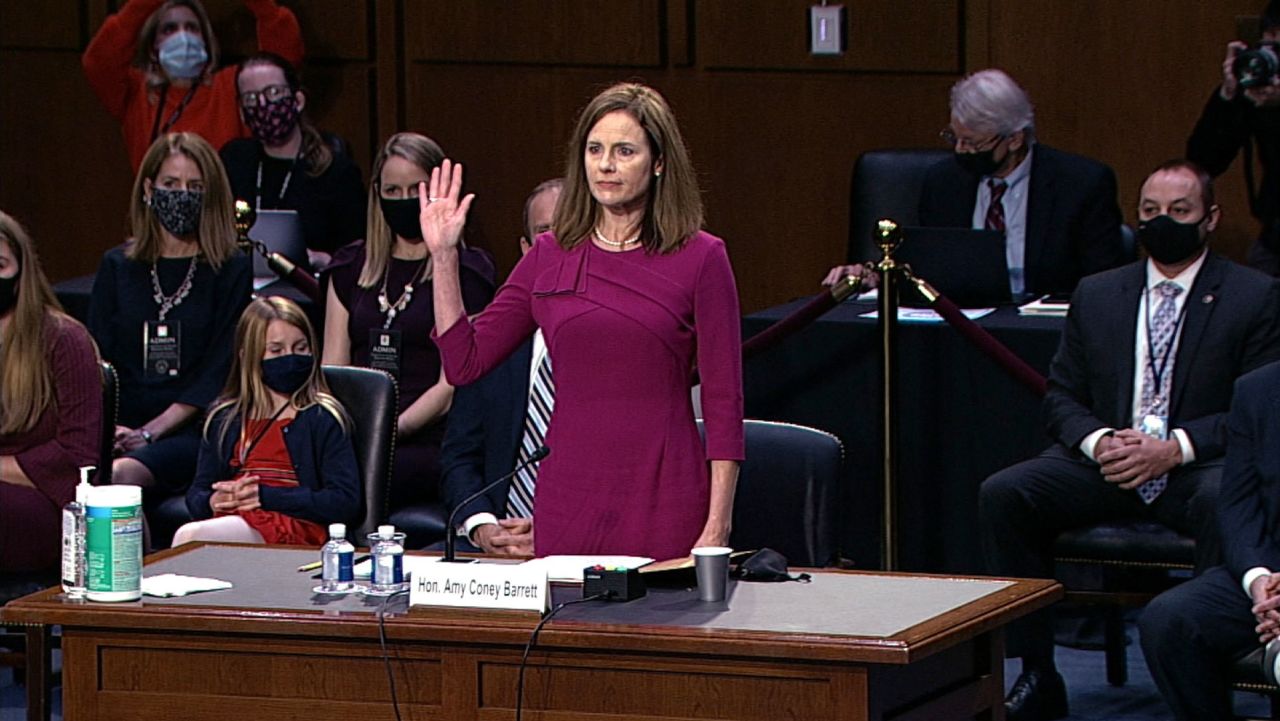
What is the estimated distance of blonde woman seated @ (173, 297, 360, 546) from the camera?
16.9 ft

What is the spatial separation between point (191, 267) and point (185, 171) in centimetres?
29

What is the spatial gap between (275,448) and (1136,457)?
2091mm

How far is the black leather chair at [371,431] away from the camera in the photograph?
5.16m

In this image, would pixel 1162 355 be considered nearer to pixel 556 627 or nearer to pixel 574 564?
pixel 574 564

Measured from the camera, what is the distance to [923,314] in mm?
6273

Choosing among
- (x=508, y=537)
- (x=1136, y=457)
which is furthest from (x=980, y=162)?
(x=508, y=537)

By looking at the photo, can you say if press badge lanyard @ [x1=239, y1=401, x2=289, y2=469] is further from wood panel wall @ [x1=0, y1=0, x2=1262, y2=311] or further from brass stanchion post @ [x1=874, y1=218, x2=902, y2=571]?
wood panel wall @ [x1=0, y1=0, x2=1262, y2=311]

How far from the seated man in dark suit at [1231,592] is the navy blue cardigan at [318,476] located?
1861mm

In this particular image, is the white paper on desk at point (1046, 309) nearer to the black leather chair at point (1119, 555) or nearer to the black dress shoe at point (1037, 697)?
the black leather chair at point (1119, 555)

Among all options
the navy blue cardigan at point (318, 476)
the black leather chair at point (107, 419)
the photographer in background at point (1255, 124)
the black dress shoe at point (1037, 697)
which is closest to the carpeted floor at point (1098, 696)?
the black dress shoe at point (1037, 697)

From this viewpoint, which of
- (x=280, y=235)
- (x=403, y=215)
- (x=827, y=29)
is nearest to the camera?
(x=403, y=215)

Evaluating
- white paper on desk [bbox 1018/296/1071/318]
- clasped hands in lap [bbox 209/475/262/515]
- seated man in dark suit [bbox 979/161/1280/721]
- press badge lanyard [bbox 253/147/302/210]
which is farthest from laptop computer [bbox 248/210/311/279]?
seated man in dark suit [bbox 979/161/1280/721]

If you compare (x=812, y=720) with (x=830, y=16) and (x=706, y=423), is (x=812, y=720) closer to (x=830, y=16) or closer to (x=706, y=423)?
(x=706, y=423)

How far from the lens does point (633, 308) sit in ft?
12.7
